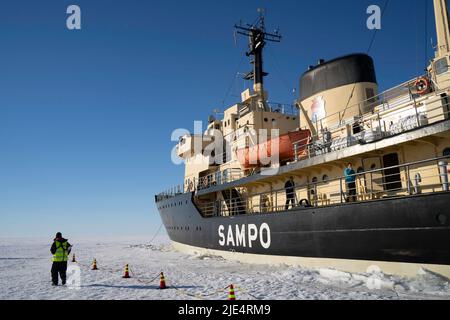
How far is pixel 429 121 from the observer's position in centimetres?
A: 904

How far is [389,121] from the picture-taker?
10.5m

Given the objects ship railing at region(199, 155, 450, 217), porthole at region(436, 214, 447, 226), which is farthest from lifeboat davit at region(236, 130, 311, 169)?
porthole at region(436, 214, 447, 226)

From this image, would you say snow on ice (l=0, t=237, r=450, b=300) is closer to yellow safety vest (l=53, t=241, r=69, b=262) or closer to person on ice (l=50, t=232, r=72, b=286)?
person on ice (l=50, t=232, r=72, b=286)

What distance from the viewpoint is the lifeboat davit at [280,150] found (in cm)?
1316

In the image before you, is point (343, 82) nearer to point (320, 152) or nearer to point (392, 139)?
point (320, 152)

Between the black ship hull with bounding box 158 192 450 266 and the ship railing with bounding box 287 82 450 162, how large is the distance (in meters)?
2.09

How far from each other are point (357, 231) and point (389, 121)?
378 centimetres

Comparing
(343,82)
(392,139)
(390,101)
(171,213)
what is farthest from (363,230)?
(171,213)

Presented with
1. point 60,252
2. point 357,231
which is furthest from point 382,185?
point 60,252

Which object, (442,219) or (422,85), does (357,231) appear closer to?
(442,219)

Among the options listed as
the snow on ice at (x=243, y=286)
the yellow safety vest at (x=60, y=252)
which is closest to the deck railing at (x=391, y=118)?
the snow on ice at (x=243, y=286)

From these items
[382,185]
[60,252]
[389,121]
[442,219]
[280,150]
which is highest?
[389,121]

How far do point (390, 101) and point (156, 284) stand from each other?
9072 millimetres

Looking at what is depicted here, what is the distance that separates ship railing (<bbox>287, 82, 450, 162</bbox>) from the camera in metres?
8.87
